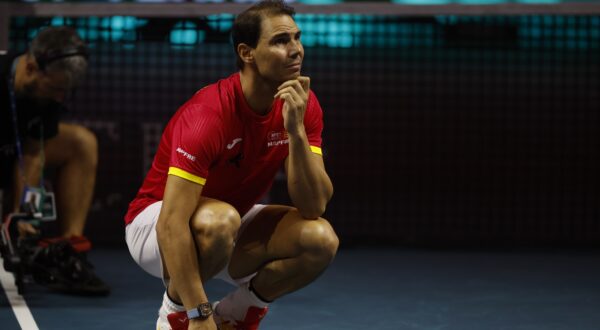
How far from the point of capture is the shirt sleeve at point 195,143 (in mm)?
3752

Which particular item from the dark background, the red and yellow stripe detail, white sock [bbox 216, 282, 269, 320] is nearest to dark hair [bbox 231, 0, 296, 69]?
the red and yellow stripe detail

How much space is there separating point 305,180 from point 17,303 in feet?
6.11

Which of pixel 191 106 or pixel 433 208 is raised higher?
pixel 191 106

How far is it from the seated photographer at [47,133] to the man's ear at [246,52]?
151 cm

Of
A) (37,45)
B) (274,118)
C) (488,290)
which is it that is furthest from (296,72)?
(488,290)

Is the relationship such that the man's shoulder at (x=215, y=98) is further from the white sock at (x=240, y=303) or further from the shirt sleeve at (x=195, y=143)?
the white sock at (x=240, y=303)

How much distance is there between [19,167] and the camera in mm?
5715

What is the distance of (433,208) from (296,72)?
4.32 metres

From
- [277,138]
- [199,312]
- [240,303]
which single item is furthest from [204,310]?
[277,138]

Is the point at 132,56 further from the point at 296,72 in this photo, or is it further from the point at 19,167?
the point at 296,72

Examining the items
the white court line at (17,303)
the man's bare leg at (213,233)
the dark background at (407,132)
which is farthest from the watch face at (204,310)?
the dark background at (407,132)

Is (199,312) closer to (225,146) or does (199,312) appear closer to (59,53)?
(225,146)

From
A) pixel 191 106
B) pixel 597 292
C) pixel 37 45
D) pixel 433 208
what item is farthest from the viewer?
pixel 433 208

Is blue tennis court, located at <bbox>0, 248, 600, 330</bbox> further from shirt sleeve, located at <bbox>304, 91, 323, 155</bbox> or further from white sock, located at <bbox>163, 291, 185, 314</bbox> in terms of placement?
shirt sleeve, located at <bbox>304, 91, 323, 155</bbox>
